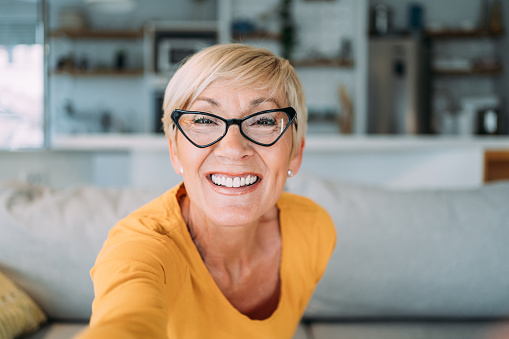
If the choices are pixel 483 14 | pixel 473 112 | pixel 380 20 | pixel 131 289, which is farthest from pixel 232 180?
pixel 483 14

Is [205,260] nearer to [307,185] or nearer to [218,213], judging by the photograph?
[218,213]

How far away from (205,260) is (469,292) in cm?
71

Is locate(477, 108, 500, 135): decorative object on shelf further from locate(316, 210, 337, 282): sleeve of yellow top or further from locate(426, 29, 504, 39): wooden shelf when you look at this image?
locate(316, 210, 337, 282): sleeve of yellow top

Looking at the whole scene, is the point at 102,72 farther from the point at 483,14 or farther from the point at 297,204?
the point at 297,204

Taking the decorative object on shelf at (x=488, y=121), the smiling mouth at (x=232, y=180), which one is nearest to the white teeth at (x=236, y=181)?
the smiling mouth at (x=232, y=180)

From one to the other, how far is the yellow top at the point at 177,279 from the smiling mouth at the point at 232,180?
0.11 meters

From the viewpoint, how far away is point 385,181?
279 centimetres

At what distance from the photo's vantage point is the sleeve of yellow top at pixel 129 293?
442 millimetres

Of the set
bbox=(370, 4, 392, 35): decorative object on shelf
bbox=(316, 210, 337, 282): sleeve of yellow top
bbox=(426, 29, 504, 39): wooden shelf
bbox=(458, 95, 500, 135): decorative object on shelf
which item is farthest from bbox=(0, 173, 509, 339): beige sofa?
bbox=(426, 29, 504, 39): wooden shelf

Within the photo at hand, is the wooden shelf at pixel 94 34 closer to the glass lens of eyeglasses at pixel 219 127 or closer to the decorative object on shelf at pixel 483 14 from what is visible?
the decorative object on shelf at pixel 483 14

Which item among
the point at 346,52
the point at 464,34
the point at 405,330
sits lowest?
the point at 405,330

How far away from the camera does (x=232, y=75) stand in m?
0.67

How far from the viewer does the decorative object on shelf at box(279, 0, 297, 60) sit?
5293 mm

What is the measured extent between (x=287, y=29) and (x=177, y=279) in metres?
4.94
